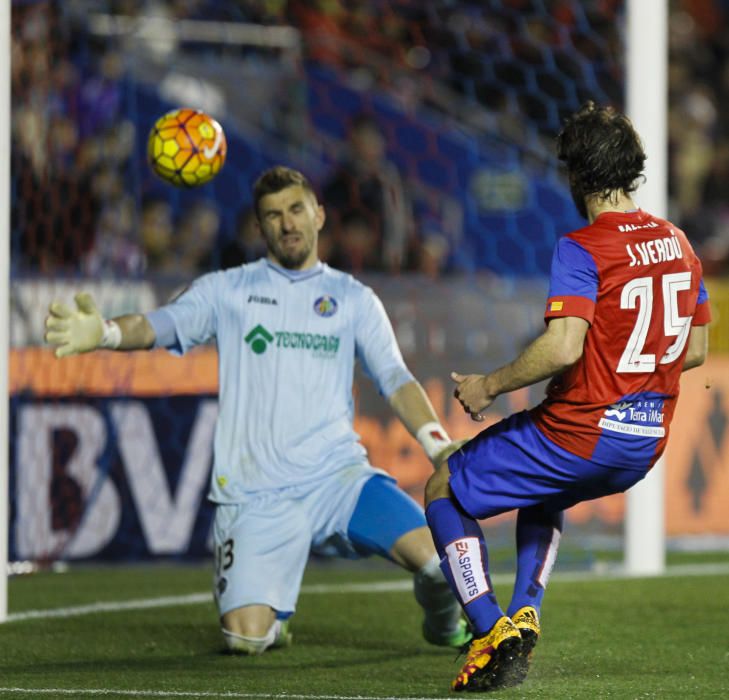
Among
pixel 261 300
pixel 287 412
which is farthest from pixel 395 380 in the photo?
pixel 261 300

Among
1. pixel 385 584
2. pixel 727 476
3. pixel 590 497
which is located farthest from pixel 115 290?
pixel 590 497

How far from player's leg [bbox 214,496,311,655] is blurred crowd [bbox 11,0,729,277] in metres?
3.19

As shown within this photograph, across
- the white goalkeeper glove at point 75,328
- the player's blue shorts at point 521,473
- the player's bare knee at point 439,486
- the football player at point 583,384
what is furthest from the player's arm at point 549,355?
the white goalkeeper glove at point 75,328

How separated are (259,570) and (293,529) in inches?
8.1

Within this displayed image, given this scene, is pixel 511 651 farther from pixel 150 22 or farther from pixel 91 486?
pixel 150 22

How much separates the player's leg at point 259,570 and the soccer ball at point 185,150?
4.38 ft

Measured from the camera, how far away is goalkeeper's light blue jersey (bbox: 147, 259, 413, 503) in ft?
21.0

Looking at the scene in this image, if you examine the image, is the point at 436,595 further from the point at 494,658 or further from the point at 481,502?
the point at 494,658

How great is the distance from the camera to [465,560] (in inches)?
199

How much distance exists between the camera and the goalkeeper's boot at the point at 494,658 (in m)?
4.82

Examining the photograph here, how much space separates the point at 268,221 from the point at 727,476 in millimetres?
4763

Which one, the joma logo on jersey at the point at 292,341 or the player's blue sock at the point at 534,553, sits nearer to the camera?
the player's blue sock at the point at 534,553

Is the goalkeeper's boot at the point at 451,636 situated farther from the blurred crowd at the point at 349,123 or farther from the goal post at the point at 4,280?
the blurred crowd at the point at 349,123

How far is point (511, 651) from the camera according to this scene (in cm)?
484
